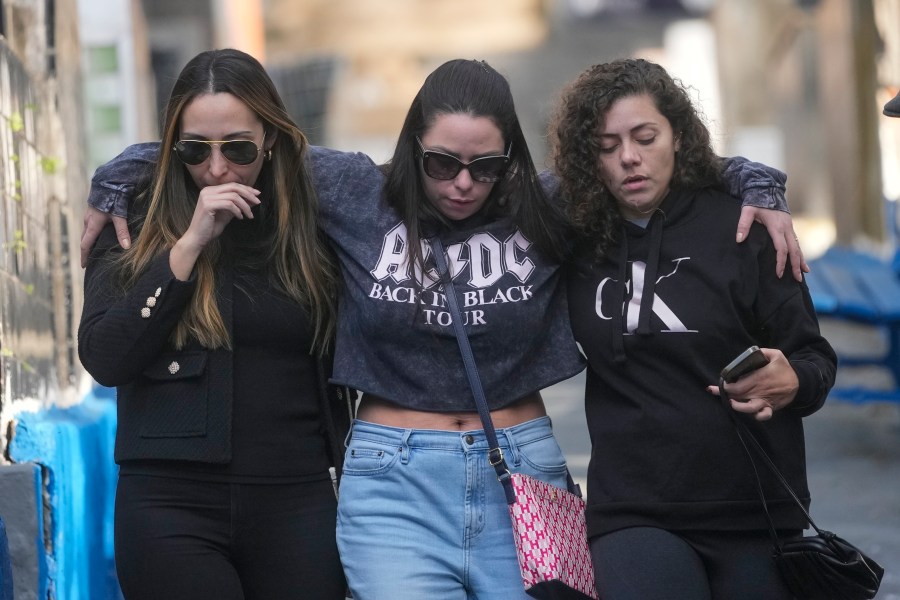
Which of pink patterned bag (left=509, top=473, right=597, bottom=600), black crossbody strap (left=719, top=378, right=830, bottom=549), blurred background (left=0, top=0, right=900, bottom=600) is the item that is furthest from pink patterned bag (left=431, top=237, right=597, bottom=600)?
blurred background (left=0, top=0, right=900, bottom=600)

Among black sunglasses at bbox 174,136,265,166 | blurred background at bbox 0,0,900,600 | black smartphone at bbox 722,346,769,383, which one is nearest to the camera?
black smartphone at bbox 722,346,769,383

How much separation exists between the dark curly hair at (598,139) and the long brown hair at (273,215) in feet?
2.32

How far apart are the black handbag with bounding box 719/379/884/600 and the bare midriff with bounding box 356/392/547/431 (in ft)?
1.82

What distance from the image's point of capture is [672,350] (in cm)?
346

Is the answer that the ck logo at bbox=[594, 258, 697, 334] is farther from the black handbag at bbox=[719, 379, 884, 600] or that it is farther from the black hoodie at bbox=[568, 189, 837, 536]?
the black handbag at bbox=[719, 379, 884, 600]

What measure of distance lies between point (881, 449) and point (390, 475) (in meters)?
5.36

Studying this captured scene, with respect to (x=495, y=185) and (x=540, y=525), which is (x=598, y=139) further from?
(x=540, y=525)

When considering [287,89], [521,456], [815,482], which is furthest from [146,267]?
[287,89]

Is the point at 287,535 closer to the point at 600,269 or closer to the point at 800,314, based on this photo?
the point at 600,269

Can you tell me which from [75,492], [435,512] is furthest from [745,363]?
[75,492]

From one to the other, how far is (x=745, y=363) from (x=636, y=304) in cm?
41

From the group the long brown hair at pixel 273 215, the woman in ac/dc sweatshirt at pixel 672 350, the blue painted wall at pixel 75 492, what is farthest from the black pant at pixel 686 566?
the blue painted wall at pixel 75 492

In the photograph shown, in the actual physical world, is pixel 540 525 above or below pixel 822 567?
above

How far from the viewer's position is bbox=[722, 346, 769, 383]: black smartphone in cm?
319
